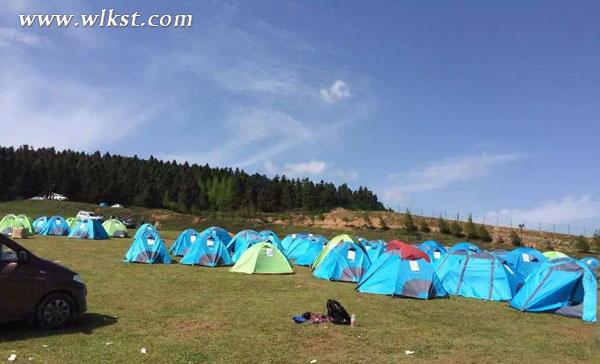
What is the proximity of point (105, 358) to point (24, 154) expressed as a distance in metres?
124

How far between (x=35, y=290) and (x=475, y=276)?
1436cm

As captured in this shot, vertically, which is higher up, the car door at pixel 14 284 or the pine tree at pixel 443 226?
the pine tree at pixel 443 226

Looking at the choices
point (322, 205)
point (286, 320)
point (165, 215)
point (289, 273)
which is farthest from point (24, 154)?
point (286, 320)

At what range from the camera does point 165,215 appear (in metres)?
78.2

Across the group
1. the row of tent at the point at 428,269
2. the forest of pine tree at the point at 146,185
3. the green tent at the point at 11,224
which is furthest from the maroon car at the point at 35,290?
the forest of pine tree at the point at 146,185

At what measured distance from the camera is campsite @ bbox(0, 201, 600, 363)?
9.30 meters

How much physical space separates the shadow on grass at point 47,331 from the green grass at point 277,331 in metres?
0.02

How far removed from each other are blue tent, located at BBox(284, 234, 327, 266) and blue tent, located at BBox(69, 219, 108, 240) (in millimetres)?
18315

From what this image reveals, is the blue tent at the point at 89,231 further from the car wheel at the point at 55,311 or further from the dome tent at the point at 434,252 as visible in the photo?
the car wheel at the point at 55,311

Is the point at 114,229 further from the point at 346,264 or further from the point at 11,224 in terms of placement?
the point at 346,264

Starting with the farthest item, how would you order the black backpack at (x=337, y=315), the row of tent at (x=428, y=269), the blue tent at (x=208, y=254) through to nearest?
the blue tent at (x=208, y=254), the row of tent at (x=428, y=269), the black backpack at (x=337, y=315)

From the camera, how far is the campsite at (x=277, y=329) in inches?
366

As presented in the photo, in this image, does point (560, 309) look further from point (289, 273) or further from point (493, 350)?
point (289, 273)

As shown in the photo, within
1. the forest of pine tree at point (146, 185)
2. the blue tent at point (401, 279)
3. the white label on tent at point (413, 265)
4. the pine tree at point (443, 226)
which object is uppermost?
the forest of pine tree at point (146, 185)
